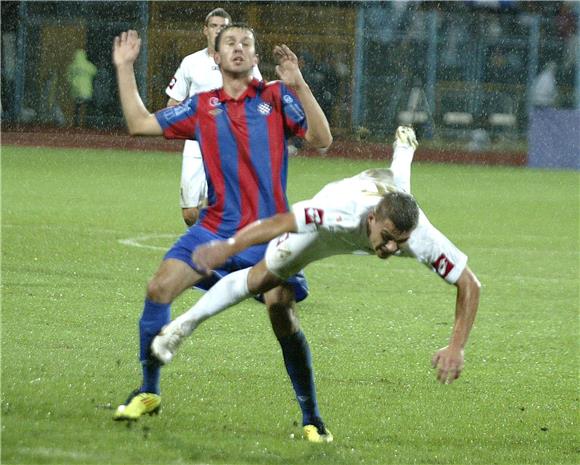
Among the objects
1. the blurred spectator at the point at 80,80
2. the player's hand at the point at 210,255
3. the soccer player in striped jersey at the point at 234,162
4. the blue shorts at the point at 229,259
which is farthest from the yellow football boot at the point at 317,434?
the blurred spectator at the point at 80,80

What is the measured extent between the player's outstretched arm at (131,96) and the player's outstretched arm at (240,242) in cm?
126

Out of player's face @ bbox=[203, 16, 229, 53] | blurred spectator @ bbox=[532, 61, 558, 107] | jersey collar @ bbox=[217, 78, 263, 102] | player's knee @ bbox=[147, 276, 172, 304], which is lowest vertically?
blurred spectator @ bbox=[532, 61, 558, 107]

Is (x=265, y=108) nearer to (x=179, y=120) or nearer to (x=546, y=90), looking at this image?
(x=179, y=120)

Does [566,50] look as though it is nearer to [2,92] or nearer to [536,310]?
[2,92]

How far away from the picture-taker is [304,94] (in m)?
6.12

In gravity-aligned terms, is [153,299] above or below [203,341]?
above

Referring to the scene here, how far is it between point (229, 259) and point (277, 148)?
61 centimetres

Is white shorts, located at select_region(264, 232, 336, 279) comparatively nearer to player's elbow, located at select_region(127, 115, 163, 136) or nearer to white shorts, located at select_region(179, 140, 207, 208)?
player's elbow, located at select_region(127, 115, 163, 136)

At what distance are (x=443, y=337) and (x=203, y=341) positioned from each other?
1669 millimetres

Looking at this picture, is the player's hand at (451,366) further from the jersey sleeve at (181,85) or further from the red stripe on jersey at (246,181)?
the jersey sleeve at (181,85)

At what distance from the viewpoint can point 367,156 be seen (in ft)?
89.2

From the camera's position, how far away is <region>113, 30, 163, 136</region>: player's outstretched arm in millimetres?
6406

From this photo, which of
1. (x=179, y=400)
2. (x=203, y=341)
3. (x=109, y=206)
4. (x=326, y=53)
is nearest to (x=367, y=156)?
(x=326, y=53)

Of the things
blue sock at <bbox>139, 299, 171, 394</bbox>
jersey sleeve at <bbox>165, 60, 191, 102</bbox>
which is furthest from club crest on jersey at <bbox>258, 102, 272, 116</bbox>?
jersey sleeve at <bbox>165, 60, 191, 102</bbox>
